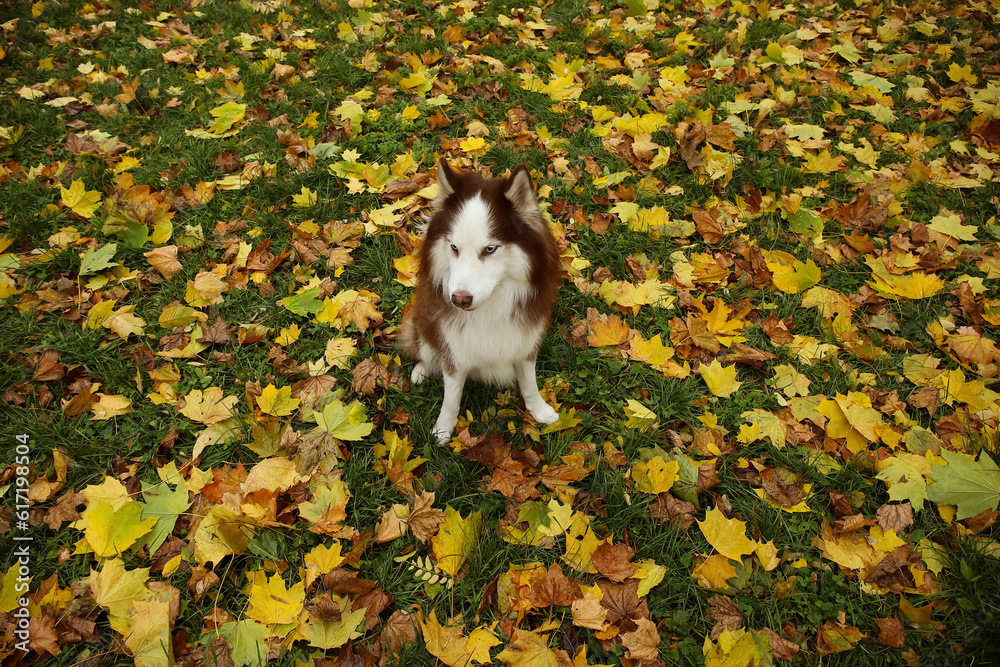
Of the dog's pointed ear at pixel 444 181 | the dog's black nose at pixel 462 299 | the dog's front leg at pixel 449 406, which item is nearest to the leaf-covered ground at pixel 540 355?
the dog's front leg at pixel 449 406

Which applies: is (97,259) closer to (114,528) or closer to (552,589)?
(114,528)

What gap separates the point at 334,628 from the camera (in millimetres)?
1948

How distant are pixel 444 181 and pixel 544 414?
4.30 feet

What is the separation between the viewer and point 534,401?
2.70 meters

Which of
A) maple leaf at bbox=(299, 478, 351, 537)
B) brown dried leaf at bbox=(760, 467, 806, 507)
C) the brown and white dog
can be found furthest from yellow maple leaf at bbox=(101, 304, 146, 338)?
brown dried leaf at bbox=(760, 467, 806, 507)

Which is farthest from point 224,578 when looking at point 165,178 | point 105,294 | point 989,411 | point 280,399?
point 989,411

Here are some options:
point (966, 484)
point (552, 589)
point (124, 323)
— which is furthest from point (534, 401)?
point (124, 323)

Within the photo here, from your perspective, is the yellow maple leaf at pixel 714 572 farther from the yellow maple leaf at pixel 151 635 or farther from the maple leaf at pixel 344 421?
the yellow maple leaf at pixel 151 635

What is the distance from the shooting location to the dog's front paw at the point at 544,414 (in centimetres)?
269

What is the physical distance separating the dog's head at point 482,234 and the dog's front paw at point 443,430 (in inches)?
28.1

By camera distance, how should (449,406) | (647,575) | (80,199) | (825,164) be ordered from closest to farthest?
(647,575), (449,406), (80,199), (825,164)

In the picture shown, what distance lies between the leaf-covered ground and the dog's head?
0.89m

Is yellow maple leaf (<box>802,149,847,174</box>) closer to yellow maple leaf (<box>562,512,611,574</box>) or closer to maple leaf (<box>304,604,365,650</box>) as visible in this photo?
yellow maple leaf (<box>562,512,611,574</box>)

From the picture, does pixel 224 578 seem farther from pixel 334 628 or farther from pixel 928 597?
pixel 928 597
